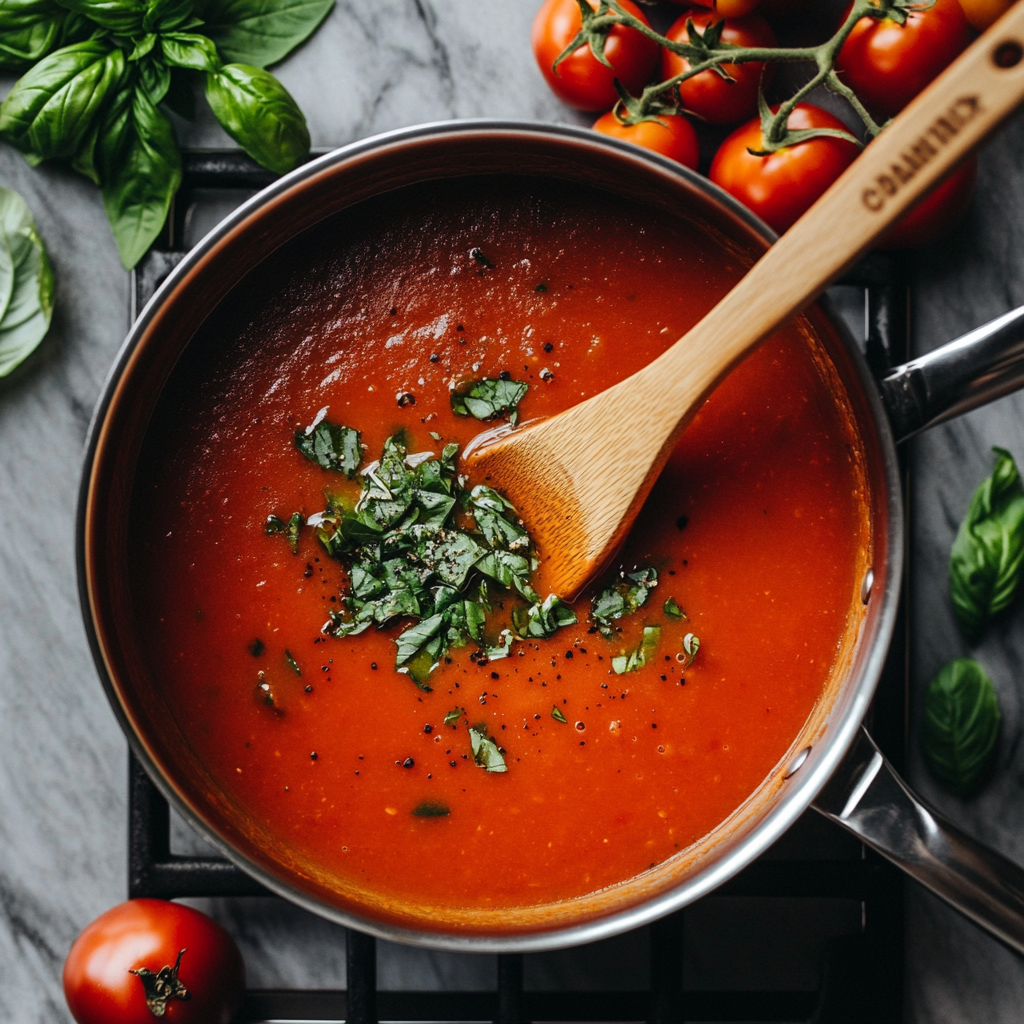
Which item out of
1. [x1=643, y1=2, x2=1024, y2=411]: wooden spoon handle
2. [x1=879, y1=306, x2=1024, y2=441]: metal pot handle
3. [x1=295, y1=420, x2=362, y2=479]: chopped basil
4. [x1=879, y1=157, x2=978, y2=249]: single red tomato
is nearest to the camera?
[x1=643, y1=2, x2=1024, y2=411]: wooden spoon handle

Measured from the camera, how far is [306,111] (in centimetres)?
159

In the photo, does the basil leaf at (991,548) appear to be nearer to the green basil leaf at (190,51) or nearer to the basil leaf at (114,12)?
the green basil leaf at (190,51)

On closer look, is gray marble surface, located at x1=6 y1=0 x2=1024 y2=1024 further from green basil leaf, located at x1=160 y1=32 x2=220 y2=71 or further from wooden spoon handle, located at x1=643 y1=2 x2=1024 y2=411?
wooden spoon handle, located at x1=643 y1=2 x2=1024 y2=411

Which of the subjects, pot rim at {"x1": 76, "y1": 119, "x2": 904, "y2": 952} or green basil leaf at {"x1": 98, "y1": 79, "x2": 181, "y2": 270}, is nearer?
pot rim at {"x1": 76, "y1": 119, "x2": 904, "y2": 952}

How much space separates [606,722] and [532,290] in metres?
0.59

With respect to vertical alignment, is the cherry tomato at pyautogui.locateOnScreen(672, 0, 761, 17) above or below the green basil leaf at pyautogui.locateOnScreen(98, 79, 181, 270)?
above

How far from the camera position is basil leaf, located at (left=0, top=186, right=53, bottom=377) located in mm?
1550

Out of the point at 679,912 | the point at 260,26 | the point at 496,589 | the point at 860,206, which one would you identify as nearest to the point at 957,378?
the point at 860,206

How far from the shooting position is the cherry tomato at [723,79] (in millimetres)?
1465

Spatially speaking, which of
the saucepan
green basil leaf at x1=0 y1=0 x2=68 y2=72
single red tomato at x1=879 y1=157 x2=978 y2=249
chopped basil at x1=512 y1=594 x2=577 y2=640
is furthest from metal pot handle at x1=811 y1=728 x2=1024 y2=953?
green basil leaf at x1=0 y1=0 x2=68 y2=72

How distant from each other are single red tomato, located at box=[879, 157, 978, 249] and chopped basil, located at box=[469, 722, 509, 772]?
906 mm

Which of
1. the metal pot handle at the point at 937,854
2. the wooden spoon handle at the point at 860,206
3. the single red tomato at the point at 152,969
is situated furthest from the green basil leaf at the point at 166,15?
the metal pot handle at the point at 937,854

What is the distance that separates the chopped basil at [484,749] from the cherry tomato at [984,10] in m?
1.27

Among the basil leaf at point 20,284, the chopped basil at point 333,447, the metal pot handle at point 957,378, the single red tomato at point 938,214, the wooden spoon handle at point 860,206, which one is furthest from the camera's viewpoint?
the basil leaf at point 20,284
